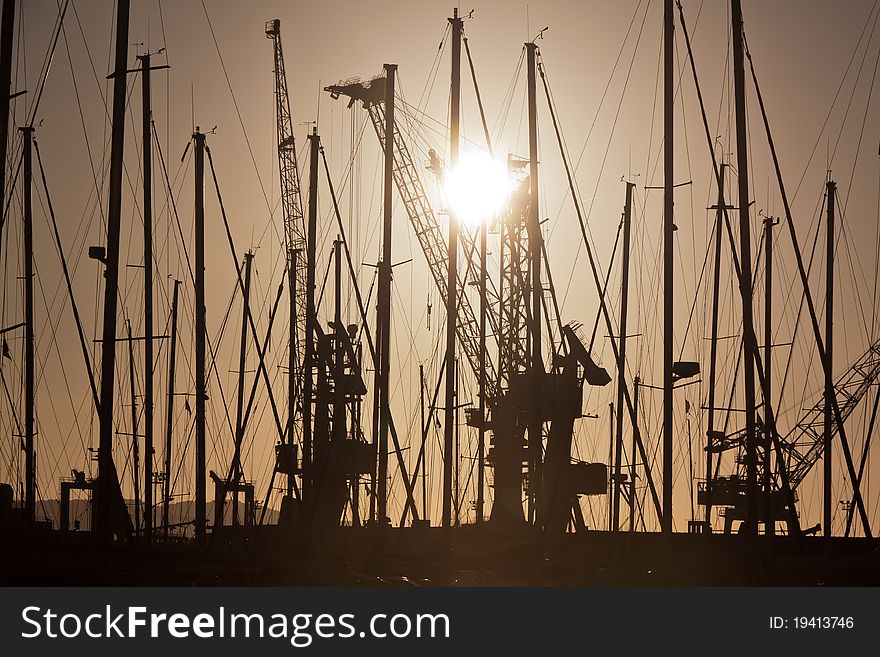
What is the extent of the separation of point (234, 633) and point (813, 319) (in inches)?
898

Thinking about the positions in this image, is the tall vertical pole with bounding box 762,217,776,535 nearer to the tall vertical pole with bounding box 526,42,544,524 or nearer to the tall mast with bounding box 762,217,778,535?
the tall mast with bounding box 762,217,778,535

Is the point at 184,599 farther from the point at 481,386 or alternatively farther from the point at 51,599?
the point at 481,386

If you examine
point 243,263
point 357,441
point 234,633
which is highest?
point 243,263

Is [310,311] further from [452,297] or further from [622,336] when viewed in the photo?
[622,336]

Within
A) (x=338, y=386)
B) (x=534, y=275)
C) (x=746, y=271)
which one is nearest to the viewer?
(x=746, y=271)

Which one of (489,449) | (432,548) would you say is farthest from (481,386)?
(489,449)

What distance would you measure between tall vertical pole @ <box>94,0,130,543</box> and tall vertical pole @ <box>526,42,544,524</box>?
18000 millimetres

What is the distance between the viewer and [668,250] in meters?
40.5

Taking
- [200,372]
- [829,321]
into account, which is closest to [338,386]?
[200,372]

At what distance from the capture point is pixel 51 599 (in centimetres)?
2362

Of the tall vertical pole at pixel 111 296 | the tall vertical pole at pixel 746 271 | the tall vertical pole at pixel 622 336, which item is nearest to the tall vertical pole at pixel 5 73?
the tall vertical pole at pixel 111 296

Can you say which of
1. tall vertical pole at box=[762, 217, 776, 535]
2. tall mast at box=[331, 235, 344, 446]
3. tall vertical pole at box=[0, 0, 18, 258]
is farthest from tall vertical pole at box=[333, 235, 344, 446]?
tall vertical pole at box=[0, 0, 18, 258]

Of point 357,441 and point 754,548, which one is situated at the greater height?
point 357,441

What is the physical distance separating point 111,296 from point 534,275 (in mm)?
20219
